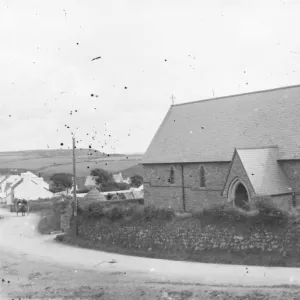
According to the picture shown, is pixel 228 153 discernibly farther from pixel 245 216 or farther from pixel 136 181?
pixel 136 181

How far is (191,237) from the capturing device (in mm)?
25469

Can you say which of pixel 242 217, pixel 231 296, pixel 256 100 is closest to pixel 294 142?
pixel 256 100

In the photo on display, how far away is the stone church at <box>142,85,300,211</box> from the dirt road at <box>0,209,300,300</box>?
734cm

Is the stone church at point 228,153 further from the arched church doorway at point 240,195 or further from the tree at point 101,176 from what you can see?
the tree at point 101,176

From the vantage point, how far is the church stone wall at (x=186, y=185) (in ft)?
115

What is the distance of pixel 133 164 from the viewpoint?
4417 inches

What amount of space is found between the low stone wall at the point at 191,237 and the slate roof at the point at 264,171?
589cm

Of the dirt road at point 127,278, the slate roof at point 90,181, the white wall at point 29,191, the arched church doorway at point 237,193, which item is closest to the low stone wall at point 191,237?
the dirt road at point 127,278

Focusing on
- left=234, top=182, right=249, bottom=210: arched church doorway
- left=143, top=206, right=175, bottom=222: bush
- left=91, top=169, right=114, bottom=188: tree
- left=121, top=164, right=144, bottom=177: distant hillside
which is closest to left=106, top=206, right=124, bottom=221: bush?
left=143, top=206, right=175, bottom=222: bush

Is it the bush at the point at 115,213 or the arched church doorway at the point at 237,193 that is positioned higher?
the arched church doorway at the point at 237,193

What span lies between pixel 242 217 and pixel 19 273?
484 inches

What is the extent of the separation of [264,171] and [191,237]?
840 cm

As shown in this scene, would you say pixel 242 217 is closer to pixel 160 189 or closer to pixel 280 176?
pixel 280 176

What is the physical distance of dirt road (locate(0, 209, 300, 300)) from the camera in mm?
18438
